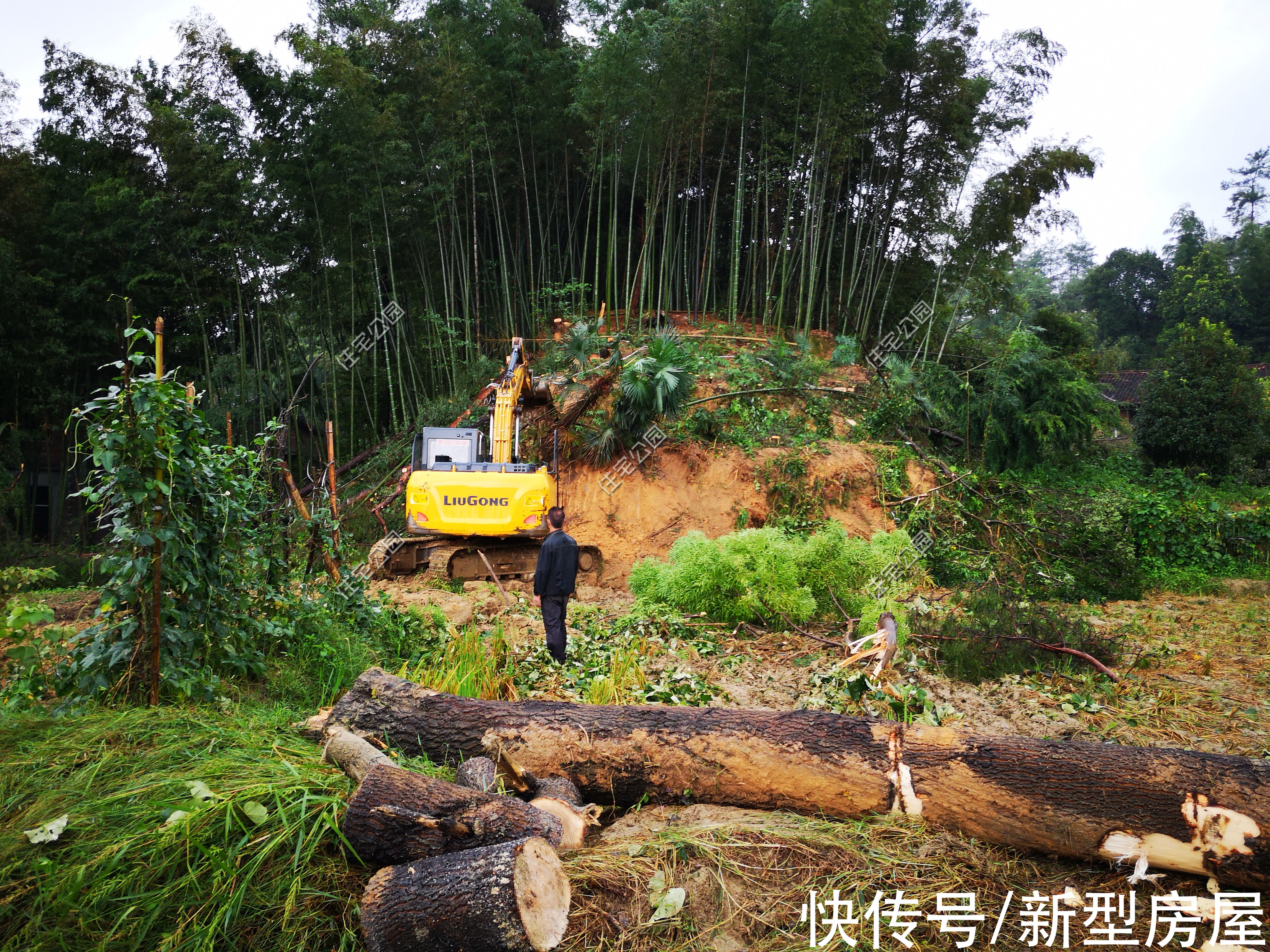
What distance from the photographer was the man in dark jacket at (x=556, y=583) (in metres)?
5.91

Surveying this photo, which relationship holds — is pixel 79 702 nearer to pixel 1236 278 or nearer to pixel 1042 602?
pixel 1042 602

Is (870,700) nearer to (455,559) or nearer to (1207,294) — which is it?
(455,559)

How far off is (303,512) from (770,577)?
3714 millimetres

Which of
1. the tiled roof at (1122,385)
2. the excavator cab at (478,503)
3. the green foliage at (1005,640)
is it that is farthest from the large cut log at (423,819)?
the tiled roof at (1122,385)

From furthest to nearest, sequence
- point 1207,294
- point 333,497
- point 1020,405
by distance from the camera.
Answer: point 1207,294
point 1020,405
point 333,497

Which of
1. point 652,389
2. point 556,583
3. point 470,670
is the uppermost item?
point 652,389

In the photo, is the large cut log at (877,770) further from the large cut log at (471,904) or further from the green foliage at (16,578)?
the green foliage at (16,578)

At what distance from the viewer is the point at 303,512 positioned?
5.70 m

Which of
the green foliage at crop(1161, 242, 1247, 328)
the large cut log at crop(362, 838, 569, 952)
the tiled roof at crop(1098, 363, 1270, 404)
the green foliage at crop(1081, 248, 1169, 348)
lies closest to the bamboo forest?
the large cut log at crop(362, 838, 569, 952)

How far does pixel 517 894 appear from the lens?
7.76ft

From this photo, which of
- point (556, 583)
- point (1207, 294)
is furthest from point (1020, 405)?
point (1207, 294)

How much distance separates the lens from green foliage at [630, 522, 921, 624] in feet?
23.0

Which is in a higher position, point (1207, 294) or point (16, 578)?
point (1207, 294)

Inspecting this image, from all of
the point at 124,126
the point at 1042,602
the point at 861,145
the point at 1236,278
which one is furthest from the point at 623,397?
the point at 1236,278
